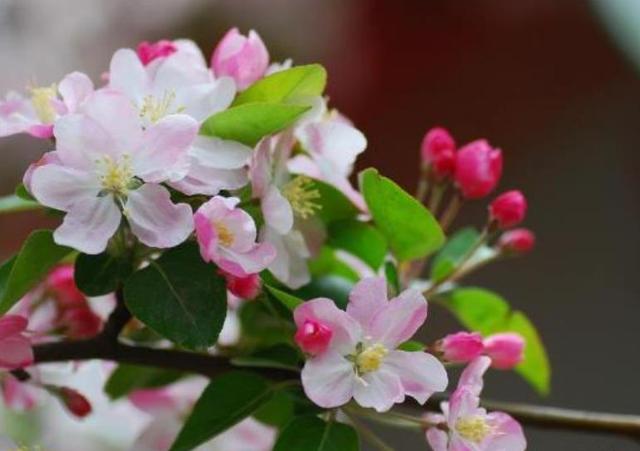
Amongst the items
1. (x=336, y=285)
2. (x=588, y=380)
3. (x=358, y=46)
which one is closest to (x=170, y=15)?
(x=358, y=46)

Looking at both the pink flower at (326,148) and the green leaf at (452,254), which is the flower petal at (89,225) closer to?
the pink flower at (326,148)

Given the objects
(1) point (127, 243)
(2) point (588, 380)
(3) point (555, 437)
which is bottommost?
(2) point (588, 380)

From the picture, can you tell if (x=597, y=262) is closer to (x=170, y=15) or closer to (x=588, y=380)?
(x=588, y=380)

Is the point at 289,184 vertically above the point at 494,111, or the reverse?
the point at 289,184

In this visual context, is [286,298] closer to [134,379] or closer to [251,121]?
[251,121]

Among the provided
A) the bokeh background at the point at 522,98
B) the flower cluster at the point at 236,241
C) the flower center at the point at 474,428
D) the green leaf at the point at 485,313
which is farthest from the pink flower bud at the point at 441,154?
the bokeh background at the point at 522,98

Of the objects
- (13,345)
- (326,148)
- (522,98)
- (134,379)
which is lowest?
(522,98)

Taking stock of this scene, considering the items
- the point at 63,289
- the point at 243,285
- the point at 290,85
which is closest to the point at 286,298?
the point at 243,285
